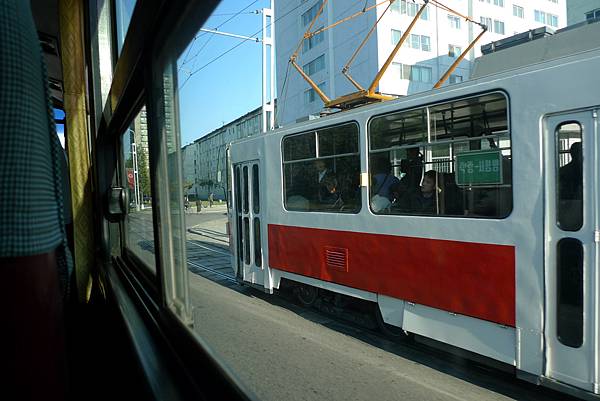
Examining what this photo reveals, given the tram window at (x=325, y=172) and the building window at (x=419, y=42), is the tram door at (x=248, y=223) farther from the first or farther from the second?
the building window at (x=419, y=42)

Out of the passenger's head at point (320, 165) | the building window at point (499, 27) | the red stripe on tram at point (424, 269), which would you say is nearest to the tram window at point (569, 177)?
the red stripe on tram at point (424, 269)

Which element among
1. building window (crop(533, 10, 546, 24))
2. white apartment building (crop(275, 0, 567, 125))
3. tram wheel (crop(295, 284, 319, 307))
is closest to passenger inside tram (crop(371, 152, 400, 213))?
white apartment building (crop(275, 0, 567, 125))

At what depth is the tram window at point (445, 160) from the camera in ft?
11.4

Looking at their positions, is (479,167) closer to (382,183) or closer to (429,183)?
(429,183)

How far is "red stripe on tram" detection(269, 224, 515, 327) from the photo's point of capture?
11.3ft

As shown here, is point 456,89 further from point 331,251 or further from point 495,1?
point 331,251

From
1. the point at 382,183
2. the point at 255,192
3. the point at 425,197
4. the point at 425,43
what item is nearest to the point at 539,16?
the point at 425,43

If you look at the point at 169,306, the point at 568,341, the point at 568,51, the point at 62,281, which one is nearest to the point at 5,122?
the point at 62,281

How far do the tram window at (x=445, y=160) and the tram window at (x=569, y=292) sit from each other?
0.51m

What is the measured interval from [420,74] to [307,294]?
3252 mm

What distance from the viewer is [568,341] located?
9.91ft

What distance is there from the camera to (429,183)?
3.98 metres

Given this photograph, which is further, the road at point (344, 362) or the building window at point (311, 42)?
the building window at point (311, 42)

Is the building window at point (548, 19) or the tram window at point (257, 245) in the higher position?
the building window at point (548, 19)
